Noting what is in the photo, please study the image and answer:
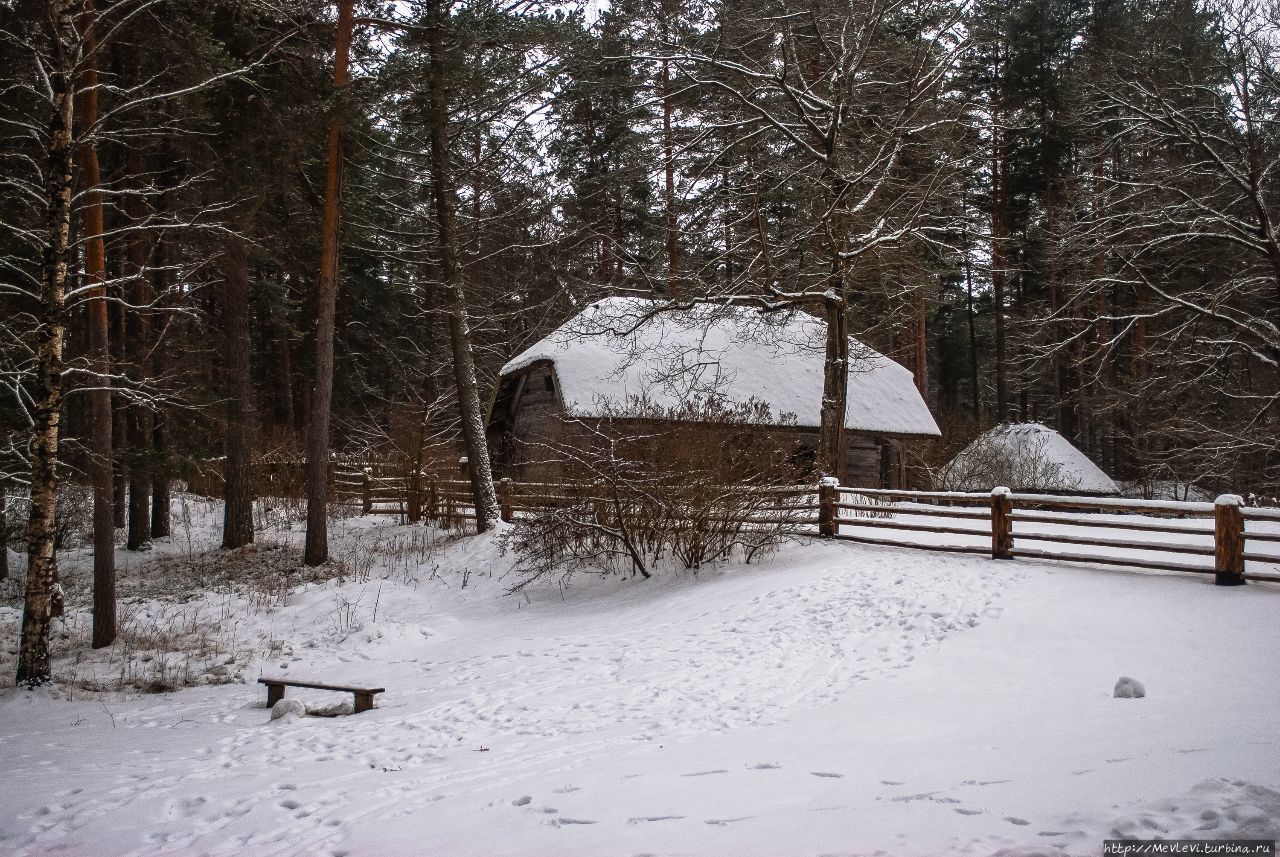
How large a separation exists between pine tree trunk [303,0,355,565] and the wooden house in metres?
4.02

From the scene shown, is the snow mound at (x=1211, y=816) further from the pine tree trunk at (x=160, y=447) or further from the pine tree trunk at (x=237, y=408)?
the pine tree trunk at (x=237, y=408)

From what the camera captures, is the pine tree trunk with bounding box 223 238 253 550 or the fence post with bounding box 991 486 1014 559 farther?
the pine tree trunk with bounding box 223 238 253 550

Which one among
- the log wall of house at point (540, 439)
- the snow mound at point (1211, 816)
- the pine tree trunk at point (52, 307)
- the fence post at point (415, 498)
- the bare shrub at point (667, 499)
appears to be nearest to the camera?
the snow mound at point (1211, 816)

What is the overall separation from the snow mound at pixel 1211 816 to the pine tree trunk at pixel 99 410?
10.7 metres

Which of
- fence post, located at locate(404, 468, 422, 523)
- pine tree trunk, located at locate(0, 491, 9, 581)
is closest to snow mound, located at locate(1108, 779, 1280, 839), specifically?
pine tree trunk, located at locate(0, 491, 9, 581)

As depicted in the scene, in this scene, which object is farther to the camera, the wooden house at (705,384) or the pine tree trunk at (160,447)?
the wooden house at (705,384)

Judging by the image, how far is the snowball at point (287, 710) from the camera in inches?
279

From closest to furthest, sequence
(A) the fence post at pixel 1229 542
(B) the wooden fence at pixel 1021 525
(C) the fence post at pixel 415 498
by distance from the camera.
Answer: (A) the fence post at pixel 1229 542
(B) the wooden fence at pixel 1021 525
(C) the fence post at pixel 415 498

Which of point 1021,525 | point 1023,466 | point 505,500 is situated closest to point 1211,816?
point 1021,525

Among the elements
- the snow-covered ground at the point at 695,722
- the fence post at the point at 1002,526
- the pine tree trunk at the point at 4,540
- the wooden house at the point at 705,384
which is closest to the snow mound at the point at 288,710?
the snow-covered ground at the point at 695,722

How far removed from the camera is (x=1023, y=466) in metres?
21.4

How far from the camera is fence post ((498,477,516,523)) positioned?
16.7 m

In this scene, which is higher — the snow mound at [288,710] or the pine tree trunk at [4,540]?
the pine tree trunk at [4,540]

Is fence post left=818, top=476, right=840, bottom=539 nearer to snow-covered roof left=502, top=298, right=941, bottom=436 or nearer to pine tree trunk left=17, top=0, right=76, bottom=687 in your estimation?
snow-covered roof left=502, top=298, right=941, bottom=436
